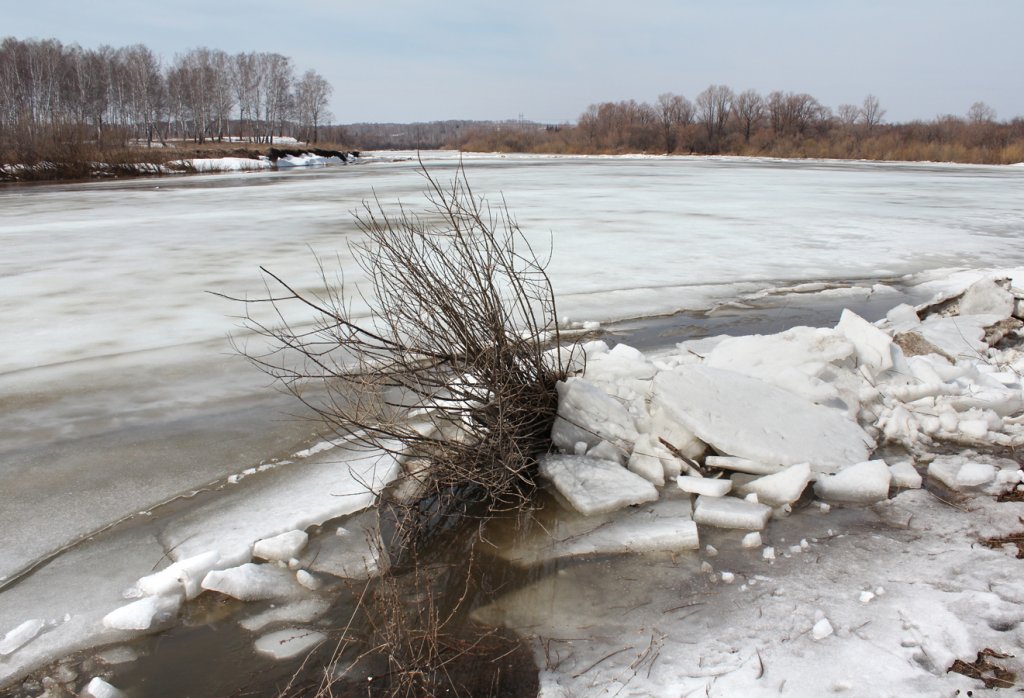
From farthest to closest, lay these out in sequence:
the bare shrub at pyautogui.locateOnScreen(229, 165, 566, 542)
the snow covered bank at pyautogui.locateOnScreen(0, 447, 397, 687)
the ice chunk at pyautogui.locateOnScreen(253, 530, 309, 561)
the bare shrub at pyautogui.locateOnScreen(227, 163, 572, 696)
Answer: the bare shrub at pyautogui.locateOnScreen(229, 165, 566, 542) < the ice chunk at pyautogui.locateOnScreen(253, 530, 309, 561) < the bare shrub at pyautogui.locateOnScreen(227, 163, 572, 696) < the snow covered bank at pyautogui.locateOnScreen(0, 447, 397, 687)

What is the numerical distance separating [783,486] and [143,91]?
73.4 m

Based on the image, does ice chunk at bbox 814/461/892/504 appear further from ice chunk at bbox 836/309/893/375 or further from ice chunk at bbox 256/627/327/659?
ice chunk at bbox 256/627/327/659

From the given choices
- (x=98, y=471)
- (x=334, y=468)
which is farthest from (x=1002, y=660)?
(x=98, y=471)

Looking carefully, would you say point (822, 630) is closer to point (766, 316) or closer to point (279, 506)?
point (279, 506)

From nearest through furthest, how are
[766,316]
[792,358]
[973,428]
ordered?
1. [973,428]
2. [792,358]
3. [766,316]

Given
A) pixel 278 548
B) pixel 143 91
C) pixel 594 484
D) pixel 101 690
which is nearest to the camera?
pixel 101 690

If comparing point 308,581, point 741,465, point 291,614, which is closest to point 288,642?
point 291,614

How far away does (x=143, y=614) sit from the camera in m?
2.62

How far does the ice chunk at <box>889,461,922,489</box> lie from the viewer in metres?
3.51

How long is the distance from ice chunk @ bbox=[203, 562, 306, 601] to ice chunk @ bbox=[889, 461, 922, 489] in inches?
109

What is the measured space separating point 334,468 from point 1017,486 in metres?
3.31

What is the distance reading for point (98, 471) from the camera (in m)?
3.73

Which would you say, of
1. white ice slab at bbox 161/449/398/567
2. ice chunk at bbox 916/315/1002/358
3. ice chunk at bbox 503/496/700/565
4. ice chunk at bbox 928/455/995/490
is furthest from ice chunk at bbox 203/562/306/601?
ice chunk at bbox 916/315/1002/358

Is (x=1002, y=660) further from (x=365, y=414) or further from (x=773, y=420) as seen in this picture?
(x=365, y=414)
